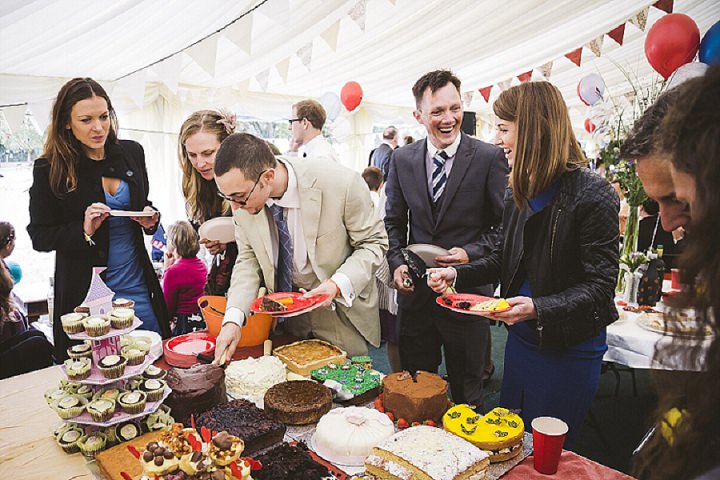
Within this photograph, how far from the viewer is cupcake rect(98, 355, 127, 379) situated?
1.42m

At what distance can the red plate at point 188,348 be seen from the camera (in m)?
1.95

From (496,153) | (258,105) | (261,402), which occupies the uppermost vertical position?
(258,105)

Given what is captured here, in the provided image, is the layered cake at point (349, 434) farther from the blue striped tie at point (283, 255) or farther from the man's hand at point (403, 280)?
the man's hand at point (403, 280)

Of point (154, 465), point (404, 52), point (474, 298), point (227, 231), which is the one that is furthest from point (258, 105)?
point (154, 465)

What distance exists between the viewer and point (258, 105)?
26.4ft

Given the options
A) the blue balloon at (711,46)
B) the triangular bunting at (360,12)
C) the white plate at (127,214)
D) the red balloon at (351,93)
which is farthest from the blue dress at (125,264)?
the red balloon at (351,93)

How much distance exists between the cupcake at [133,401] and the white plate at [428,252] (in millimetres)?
1461

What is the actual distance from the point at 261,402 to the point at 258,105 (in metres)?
7.07

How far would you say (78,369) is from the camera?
4.59ft

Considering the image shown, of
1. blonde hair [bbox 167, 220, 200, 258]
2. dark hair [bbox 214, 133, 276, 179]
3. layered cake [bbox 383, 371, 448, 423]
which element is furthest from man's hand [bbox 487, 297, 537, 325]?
blonde hair [bbox 167, 220, 200, 258]

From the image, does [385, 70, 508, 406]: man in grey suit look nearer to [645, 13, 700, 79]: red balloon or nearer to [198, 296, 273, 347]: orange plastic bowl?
[198, 296, 273, 347]: orange plastic bowl

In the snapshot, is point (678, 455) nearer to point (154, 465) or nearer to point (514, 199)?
point (154, 465)

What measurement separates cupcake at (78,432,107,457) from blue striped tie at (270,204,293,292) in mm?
963

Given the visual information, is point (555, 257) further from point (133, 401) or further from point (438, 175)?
point (133, 401)
